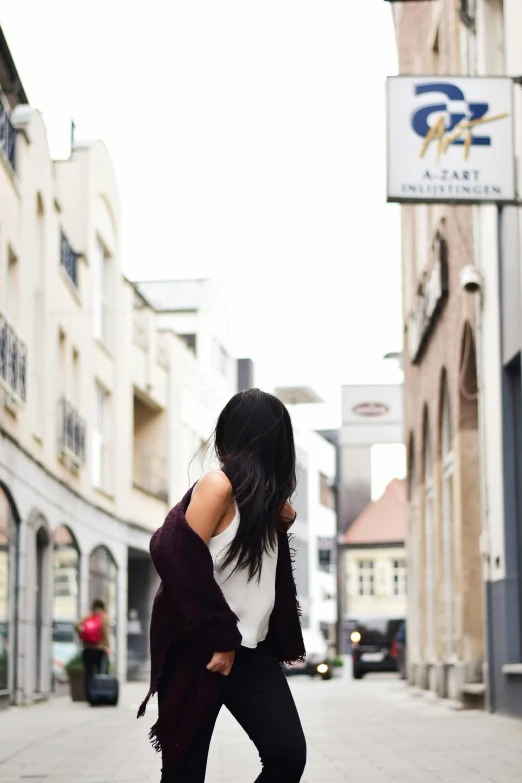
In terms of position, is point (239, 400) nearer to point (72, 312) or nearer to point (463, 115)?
point (463, 115)

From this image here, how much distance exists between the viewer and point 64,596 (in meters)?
26.7

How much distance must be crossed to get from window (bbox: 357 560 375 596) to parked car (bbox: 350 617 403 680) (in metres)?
38.7

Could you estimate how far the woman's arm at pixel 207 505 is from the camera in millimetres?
4109

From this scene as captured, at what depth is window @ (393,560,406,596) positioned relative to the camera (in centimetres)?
7769

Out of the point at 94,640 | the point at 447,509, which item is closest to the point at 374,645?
the point at 447,509

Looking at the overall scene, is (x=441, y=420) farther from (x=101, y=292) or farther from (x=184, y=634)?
(x=184, y=634)

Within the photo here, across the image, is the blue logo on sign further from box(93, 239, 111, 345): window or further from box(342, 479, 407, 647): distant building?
box(342, 479, 407, 647): distant building

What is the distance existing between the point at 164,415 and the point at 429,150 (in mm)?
27825

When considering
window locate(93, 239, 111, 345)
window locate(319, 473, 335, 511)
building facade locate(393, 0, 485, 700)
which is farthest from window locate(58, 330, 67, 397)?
window locate(319, 473, 335, 511)

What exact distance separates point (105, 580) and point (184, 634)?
93.6ft

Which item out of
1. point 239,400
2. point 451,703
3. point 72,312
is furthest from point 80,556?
point 239,400

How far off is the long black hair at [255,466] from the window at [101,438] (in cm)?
2750

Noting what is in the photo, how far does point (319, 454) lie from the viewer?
85.4 m

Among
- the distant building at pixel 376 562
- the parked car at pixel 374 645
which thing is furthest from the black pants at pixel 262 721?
the distant building at pixel 376 562
